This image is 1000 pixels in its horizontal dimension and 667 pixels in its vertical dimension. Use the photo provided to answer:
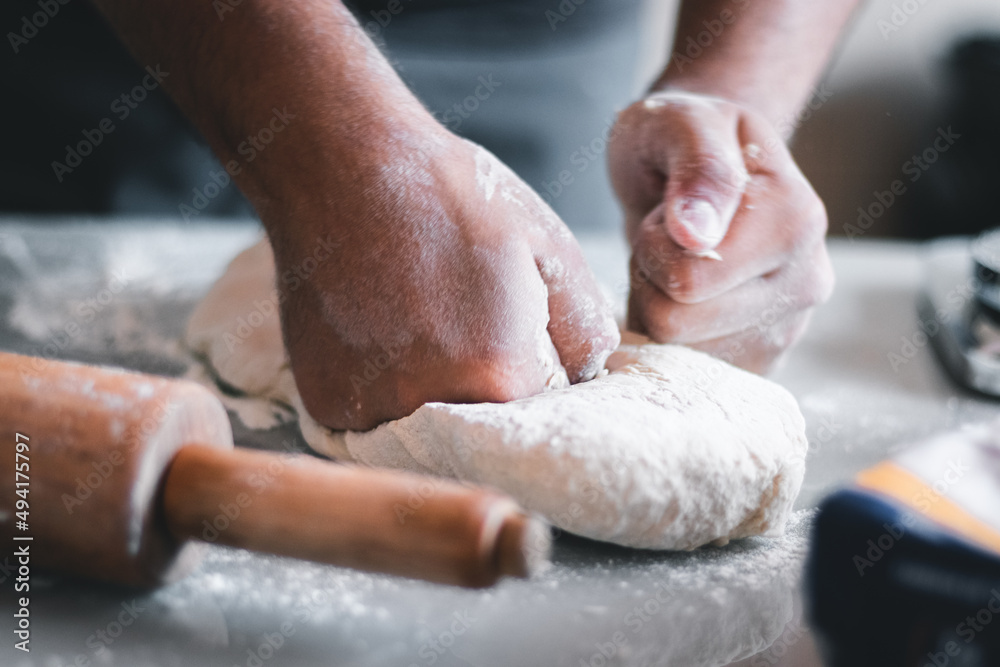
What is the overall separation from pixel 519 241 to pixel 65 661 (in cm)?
47

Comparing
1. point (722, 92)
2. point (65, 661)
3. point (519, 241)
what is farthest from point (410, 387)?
point (722, 92)

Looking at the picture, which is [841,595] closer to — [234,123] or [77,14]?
[234,123]

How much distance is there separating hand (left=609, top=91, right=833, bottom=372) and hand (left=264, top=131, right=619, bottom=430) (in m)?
0.14

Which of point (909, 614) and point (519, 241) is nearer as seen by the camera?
point (909, 614)

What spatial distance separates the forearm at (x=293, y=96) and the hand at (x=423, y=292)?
14mm

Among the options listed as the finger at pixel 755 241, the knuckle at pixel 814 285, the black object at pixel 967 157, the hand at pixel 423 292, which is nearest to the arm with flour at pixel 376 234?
the hand at pixel 423 292

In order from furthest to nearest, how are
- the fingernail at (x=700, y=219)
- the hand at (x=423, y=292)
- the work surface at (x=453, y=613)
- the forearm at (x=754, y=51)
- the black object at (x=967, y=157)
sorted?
the black object at (x=967, y=157), the forearm at (x=754, y=51), the fingernail at (x=700, y=219), the hand at (x=423, y=292), the work surface at (x=453, y=613)

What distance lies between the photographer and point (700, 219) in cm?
84

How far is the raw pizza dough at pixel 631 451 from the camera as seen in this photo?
62cm

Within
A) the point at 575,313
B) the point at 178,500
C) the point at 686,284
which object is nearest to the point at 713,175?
the point at 686,284

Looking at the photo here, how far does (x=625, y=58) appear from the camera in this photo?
1695 millimetres

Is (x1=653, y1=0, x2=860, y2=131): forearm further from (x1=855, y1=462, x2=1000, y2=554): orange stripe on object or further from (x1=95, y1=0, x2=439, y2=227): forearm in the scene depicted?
(x1=855, y1=462, x2=1000, y2=554): orange stripe on object

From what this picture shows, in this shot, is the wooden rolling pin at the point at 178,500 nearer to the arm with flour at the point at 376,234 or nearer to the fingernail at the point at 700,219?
the arm with flour at the point at 376,234

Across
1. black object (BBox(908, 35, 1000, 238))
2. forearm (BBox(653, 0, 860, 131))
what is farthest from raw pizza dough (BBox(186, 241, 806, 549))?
black object (BBox(908, 35, 1000, 238))
